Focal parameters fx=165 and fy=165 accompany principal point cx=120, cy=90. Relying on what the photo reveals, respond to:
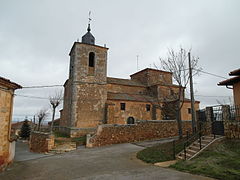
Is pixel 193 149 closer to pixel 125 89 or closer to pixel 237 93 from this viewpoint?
pixel 237 93

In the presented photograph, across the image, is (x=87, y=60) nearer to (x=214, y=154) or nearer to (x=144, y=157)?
(x=144, y=157)

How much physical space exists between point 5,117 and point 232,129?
479 inches

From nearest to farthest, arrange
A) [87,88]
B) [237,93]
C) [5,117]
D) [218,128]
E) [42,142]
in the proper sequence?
[5,117]
[218,128]
[237,93]
[42,142]
[87,88]

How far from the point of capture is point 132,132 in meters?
16.3

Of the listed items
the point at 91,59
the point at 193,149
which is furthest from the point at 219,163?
the point at 91,59

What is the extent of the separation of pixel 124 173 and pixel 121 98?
597 inches

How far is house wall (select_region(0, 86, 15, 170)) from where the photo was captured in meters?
8.12

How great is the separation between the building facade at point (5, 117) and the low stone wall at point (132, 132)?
6904 mm

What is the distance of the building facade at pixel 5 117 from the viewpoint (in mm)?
8102

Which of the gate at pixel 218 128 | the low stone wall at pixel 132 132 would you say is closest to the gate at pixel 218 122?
the gate at pixel 218 128

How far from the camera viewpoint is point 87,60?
21141 mm

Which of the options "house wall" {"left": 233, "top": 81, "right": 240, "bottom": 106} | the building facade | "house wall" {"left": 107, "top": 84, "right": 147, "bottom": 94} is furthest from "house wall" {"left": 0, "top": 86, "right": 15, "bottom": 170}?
"house wall" {"left": 107, "top": 84, "right": 147, "bottom": 94}

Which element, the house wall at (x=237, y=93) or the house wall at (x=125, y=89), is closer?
the house wall at (x=237, y=93)

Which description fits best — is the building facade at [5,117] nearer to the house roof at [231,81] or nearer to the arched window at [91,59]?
the house roof at [231,81]
